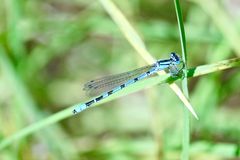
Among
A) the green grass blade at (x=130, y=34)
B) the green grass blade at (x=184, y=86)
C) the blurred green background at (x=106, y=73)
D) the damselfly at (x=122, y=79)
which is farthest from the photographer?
the blurred green background at (x=106, y=73)

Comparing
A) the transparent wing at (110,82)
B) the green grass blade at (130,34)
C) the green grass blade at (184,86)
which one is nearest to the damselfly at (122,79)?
the transparent wing at (110,82)

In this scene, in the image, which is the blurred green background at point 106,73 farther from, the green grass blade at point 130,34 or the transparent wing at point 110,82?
the green grass blade at point 130,34

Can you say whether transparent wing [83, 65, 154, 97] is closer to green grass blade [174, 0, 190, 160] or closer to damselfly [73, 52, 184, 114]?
damselfly [73, 52, 184, 114]

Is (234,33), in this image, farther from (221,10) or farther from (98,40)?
(98,40)

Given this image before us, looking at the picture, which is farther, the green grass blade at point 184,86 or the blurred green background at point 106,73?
the blurred green background at point 106,73

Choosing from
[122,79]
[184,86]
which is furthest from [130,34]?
[184,86]

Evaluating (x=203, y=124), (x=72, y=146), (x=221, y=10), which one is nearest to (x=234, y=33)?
(x=221, y=10)

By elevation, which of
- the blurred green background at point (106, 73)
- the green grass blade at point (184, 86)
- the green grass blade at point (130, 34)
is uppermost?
the blurred green background at point (106, 73)
